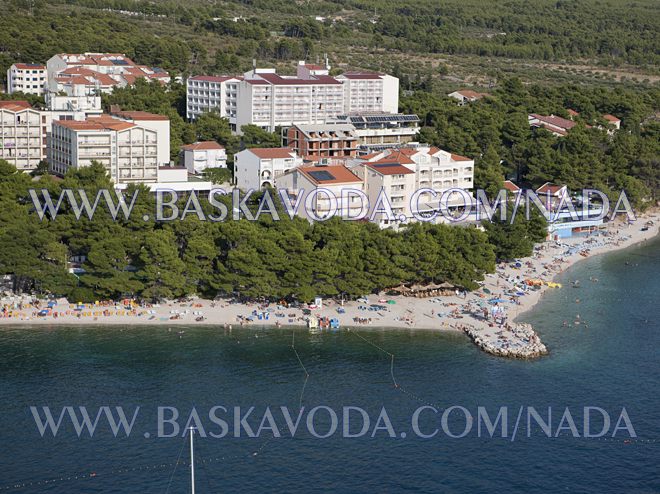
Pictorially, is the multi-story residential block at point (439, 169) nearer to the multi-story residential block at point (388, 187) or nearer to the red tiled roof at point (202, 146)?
the multi-story residential block at point (388, 187)

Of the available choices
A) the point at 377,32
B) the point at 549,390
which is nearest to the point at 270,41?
the point at 377,32

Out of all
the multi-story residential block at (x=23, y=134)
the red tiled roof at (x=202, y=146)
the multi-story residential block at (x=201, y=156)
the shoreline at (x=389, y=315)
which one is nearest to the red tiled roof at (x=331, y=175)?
the multi-story residential block at (x=201, y=156)

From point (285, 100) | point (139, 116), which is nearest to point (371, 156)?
point (285, 100)

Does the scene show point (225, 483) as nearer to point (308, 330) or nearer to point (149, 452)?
point (149, 452)

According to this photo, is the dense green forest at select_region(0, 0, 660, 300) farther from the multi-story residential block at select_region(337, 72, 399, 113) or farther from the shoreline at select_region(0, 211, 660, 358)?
the multi-story residential block at select_region(337, 72, 399, 113)

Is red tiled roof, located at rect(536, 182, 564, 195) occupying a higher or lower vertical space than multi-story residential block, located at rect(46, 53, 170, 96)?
lower

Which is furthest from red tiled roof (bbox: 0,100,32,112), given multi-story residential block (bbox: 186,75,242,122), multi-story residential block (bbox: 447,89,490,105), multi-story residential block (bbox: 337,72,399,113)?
multi-story residential block (bbox: 447,89,490,105)
